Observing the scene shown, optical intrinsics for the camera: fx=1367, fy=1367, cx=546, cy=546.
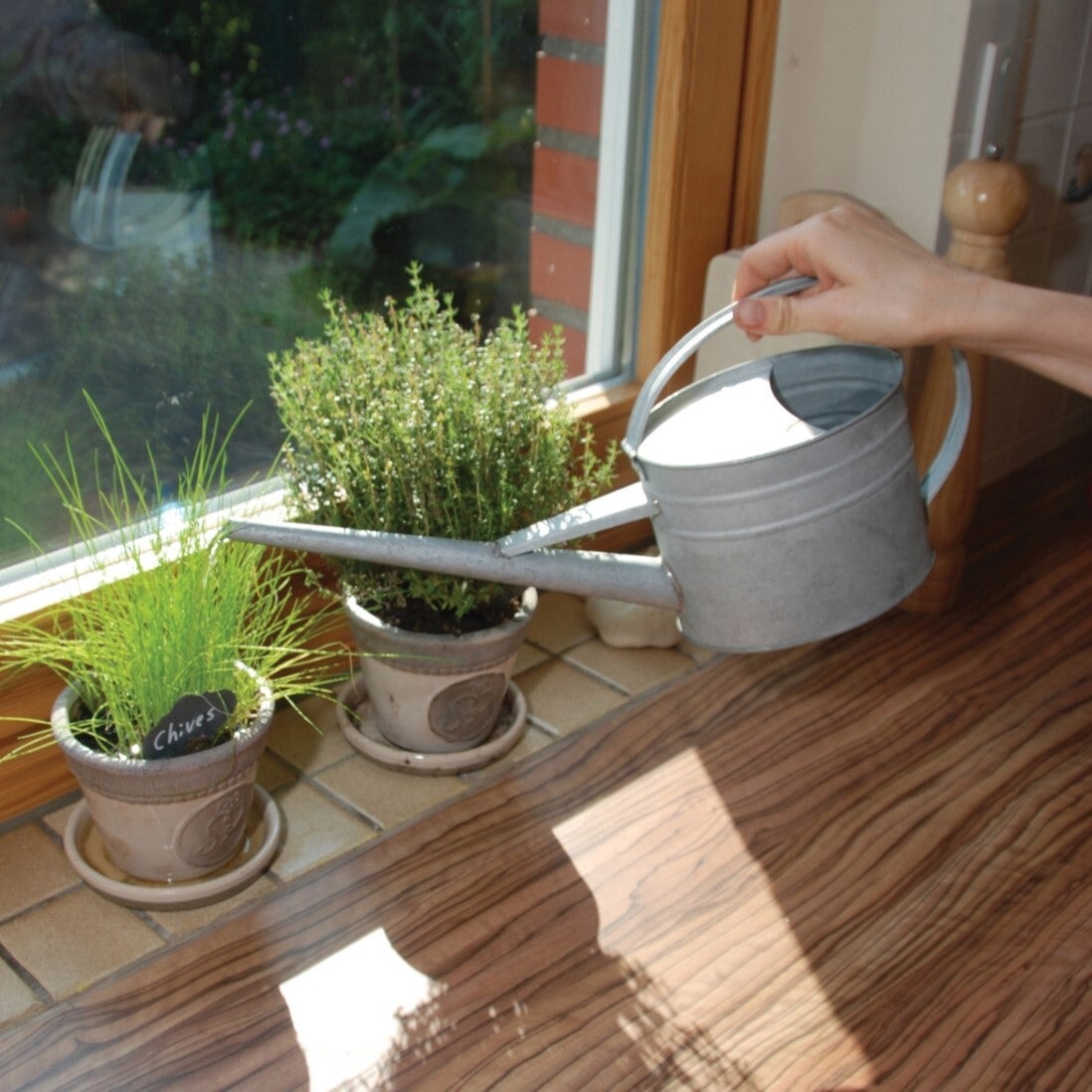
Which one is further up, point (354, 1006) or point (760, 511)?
point (760, 511)

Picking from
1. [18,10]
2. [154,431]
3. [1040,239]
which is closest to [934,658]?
[1040,239]

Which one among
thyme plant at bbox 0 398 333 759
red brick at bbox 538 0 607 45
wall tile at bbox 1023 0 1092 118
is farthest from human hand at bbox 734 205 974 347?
wall tile at bbox 1023 0 1092 118

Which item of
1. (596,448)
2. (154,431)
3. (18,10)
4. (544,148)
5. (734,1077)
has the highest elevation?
(18,10)

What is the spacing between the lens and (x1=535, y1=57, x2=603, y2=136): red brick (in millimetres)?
1545

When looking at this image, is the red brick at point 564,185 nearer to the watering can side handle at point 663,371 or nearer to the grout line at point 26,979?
the watering can side handle at point 663,371

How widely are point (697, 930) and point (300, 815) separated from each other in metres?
0.39

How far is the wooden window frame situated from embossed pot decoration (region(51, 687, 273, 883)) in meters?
0.66

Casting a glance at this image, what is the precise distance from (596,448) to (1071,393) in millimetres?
893

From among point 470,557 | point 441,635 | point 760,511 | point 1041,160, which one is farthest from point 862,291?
point 1041,160

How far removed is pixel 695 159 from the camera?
5.16ft

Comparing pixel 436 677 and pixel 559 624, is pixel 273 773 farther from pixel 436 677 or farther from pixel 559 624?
pixel 559 624

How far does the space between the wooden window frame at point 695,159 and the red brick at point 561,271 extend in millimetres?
74

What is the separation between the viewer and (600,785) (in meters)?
1.35

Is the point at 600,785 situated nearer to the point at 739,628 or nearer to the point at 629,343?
the point at 739,628
